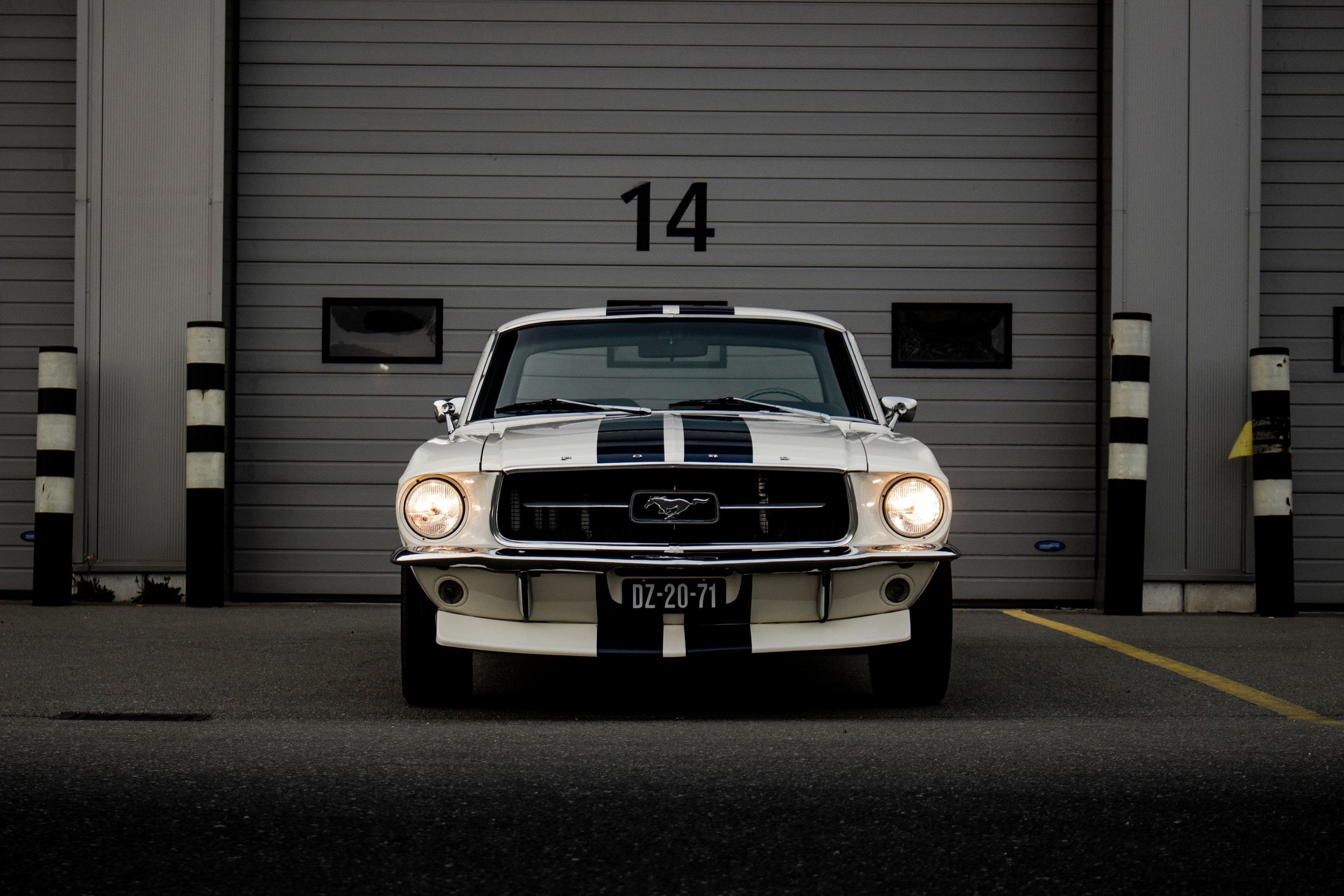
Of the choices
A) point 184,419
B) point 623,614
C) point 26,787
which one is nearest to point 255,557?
point 184,419

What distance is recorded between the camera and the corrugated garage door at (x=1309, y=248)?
326 inches

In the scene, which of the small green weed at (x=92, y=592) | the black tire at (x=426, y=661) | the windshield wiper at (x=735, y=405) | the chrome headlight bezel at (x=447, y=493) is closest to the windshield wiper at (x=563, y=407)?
the windshield wiper at (x=735, y=405)

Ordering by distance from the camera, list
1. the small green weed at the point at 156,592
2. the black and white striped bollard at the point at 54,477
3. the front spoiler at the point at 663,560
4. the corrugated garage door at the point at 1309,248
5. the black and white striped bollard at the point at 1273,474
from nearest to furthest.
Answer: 1. the front spoiler at the point at 663,560
2. the black and white striped bollard at the point at 1273,474
3. the black and white striped bollard at the point at 54,477
4. the small green weed at the point at 156,592
5. the corrugated garage door at the point at 1309,248

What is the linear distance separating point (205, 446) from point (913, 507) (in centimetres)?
487

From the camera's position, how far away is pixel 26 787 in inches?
114

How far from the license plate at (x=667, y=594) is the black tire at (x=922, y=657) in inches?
23.1

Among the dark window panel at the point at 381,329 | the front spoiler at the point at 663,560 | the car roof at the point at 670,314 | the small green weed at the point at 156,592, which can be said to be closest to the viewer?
the front spoiler at the point at 663,560

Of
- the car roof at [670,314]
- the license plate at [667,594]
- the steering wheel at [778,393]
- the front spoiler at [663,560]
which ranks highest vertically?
the car roof at [670,314]

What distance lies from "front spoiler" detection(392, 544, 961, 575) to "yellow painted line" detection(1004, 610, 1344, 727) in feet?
4.34

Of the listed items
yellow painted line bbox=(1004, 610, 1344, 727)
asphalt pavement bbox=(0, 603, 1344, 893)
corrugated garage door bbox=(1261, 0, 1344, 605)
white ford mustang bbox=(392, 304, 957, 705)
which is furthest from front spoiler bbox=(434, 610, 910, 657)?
Answer: corrugated garage door bbox=(1261, 0, 1344, 605)

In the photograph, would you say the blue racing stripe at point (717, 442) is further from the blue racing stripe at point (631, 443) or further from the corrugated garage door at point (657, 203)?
the corrugated garage door at point (657, 203)

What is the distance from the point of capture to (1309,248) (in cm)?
839

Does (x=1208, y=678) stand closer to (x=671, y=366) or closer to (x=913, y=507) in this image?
(x=913, y=507)

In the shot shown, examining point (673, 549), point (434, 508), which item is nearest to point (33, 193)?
point (434, 508)
